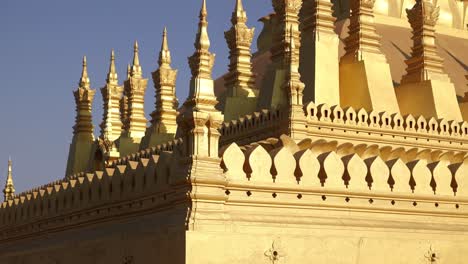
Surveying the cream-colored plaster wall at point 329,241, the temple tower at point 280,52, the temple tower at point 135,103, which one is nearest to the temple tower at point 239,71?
the temple tower at point 280,52

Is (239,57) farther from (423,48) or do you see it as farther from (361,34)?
(423,48)

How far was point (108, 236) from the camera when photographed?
40.1 feet

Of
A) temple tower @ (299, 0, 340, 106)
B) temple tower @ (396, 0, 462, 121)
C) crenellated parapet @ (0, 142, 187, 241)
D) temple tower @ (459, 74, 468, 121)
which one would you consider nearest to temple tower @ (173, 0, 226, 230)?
crenellated parapet @ (0, 142, 187, 241)

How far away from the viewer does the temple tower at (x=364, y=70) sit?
18.3 metres

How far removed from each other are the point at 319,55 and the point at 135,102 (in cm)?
1079

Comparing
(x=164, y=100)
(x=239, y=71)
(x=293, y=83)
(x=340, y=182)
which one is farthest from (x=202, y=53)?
(x=164, y=100)

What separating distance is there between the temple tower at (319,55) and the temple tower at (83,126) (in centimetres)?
1229

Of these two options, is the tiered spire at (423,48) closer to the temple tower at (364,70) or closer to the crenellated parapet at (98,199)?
the temple tower at (364,70)

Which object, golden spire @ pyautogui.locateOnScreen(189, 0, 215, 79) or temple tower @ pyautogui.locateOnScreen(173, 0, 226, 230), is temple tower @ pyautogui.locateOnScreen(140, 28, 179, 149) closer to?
golden spire @ pyautogui.locateOnScreen(189, 0, 215, 79)

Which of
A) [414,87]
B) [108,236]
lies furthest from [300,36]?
[108,236]

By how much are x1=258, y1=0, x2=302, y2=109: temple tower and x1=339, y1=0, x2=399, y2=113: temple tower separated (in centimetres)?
131

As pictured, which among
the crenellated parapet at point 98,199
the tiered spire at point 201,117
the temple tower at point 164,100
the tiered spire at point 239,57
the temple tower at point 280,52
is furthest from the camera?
the temple tower at point 164,100

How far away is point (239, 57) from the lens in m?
21.8

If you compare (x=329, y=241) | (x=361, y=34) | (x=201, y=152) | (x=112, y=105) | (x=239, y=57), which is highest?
(x=112, y=105)
